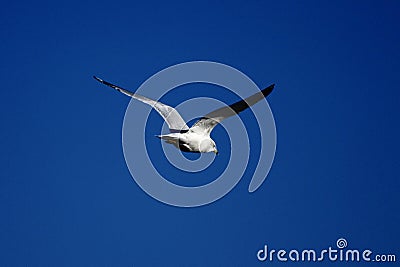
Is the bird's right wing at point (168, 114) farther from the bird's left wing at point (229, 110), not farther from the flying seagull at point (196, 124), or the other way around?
the bird's left wing at point (229, 110)

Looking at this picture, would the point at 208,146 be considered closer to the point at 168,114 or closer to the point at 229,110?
the point at 229,110

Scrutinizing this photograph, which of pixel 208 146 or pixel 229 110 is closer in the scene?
pixel 229 110

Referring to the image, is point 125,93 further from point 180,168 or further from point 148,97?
point 180,168

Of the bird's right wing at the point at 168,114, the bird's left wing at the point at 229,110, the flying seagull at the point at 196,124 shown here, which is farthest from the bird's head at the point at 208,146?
the bird's right wing at the point at 168,114

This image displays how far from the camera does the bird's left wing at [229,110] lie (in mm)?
13922

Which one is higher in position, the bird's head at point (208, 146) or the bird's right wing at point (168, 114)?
the bird's right wing at point (168, 114)

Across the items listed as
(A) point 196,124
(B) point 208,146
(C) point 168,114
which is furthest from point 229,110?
(C) point 168,114

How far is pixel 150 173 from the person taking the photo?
15.1 m

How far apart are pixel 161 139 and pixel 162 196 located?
3.71 feet

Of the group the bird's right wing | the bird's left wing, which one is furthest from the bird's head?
the bird's right wing

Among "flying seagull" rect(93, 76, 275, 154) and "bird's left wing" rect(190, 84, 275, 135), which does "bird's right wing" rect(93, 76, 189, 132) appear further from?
"bird's left wing" rect(190, 84, 275, 135)

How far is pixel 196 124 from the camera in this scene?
46.5ft

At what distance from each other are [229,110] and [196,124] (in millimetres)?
532

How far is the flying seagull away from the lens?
14.0 meters
